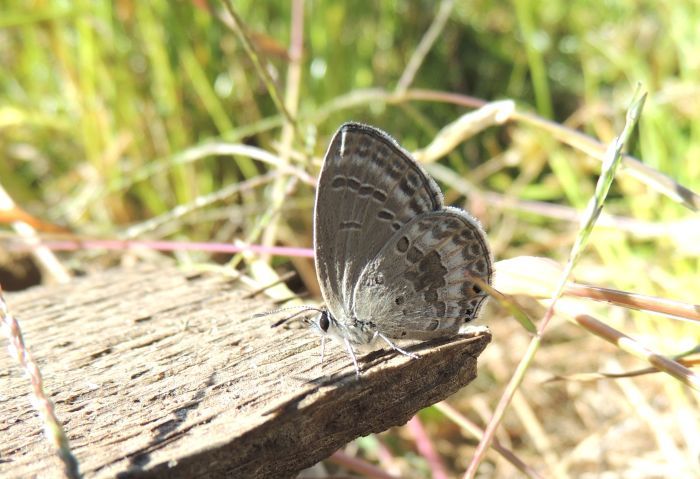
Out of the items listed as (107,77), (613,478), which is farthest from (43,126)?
(613,478)

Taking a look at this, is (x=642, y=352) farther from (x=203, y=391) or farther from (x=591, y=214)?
(x=203, y=391)

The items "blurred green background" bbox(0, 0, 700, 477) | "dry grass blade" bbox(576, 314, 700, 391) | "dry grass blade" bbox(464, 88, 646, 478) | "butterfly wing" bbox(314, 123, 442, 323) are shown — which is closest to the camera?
"dry grass blade" bbox(464, 88, 646, 478)

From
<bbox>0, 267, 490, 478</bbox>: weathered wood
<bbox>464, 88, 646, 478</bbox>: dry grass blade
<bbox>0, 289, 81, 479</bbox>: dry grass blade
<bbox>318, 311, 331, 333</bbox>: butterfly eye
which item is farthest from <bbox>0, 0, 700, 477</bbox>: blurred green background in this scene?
<bbox>0, 289, 81, 479</bbox>: dry grass blade

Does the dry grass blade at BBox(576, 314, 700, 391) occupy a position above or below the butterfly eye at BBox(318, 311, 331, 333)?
below

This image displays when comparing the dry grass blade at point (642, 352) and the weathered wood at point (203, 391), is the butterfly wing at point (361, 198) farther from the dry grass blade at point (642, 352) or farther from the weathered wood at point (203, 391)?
the dry grass blade at point (642, 352)

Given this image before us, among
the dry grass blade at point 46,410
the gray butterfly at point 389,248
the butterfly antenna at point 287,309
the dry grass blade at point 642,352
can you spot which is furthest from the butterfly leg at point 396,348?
the dry grass blade at point 46,410

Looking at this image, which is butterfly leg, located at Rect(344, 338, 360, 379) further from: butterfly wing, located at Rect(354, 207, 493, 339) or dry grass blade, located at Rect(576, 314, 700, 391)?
dry grass blade, located at Rect(576, 314, 700, 391)

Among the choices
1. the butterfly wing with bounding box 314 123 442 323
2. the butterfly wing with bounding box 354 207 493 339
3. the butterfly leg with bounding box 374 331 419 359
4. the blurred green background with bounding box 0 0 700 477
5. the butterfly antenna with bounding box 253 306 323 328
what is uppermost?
the blurred green background with bounding box 0 0 700 477

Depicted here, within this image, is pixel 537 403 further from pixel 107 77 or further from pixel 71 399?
pixel 107 77
